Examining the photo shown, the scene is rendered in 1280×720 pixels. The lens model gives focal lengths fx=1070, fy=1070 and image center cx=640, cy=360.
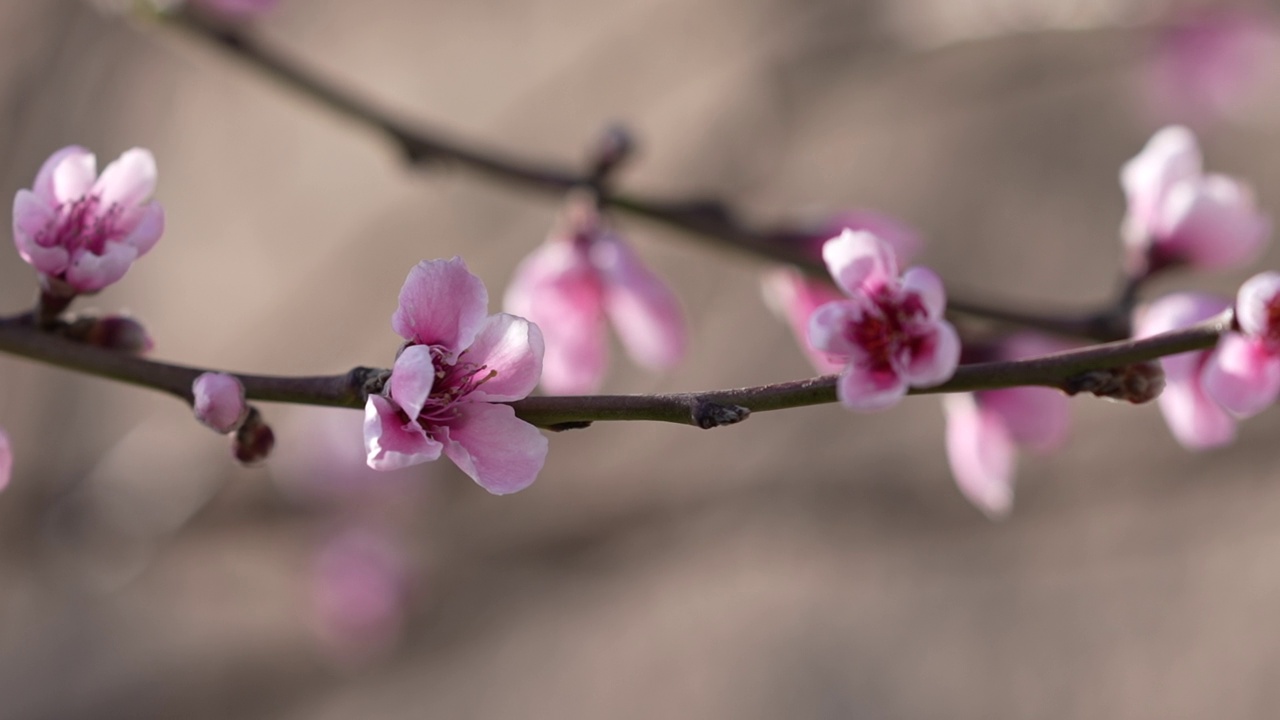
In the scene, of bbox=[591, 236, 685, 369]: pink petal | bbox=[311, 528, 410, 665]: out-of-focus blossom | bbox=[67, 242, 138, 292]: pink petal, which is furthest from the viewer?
bbox=[311, 528, 410, 665]: out-of-focus blossom

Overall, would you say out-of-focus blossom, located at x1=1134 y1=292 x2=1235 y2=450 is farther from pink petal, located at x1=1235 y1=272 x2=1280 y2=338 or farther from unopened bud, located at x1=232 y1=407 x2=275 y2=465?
unopened bud, located at x1=232 y1=407 x2=275 y2=465

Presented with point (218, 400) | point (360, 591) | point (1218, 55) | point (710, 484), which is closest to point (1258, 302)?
point (218, 400)

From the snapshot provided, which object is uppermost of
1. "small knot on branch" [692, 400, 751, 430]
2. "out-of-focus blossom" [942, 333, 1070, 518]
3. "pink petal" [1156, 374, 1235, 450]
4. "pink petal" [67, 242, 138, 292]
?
"out-of-focus blossom" [942, 333, 1070, 518]

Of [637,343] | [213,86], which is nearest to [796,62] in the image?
[637,343]

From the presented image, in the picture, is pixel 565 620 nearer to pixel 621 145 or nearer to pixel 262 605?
pixel 262 605

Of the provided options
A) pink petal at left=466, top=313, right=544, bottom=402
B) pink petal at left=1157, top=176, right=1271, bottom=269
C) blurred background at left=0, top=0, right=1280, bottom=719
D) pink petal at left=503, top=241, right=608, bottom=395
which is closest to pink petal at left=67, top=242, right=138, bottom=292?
pink petal at left=466, top=313, right=544, bottom=402

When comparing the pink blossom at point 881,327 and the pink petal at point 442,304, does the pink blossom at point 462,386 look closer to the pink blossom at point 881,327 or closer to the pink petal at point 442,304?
the pink petal at point 442,304

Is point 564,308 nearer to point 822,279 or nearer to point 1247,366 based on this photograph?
point 822,279
